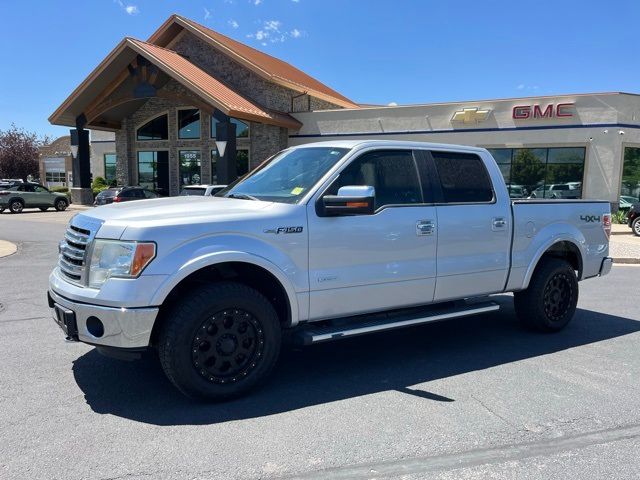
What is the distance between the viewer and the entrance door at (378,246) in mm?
4293

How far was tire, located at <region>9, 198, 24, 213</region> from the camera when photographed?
87.8 feet

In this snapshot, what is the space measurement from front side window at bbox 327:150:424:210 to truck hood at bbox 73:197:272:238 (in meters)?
0.87

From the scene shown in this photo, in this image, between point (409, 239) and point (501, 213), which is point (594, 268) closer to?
point (501, 213)

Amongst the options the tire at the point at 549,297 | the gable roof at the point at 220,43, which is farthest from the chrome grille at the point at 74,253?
the gable roof at the point at 220,43

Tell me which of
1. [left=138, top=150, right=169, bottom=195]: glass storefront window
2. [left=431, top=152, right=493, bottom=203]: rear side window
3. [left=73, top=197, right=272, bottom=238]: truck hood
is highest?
[left=138, top=150, right=169, bottom=195]: glass storefront window

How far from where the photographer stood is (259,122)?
25078 mm

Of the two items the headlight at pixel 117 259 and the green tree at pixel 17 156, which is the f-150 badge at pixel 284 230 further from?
the green tree at pixel 17 156

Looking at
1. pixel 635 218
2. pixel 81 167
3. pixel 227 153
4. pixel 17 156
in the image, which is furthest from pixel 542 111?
pixel 17 156

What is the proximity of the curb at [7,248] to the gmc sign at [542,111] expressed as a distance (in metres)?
18.9

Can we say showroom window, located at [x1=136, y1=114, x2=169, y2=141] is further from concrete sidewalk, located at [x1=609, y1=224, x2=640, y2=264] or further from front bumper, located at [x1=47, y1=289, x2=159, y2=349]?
front bumper, located at [x1=47, y1=289, x2=159, y2=349]

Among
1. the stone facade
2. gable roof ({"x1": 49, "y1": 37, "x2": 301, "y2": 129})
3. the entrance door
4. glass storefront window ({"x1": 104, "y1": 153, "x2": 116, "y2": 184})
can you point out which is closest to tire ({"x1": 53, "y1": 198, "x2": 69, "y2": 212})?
the stone facade

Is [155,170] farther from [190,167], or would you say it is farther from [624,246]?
[624,246]

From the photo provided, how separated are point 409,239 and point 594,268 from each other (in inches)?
124

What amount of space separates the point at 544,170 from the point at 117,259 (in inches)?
846
